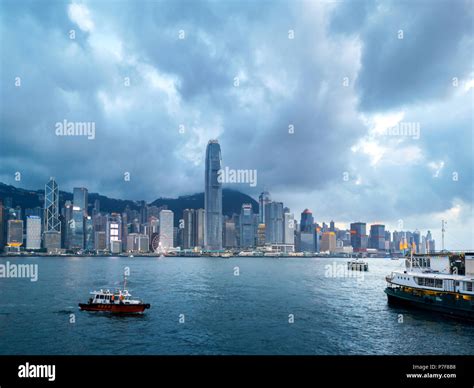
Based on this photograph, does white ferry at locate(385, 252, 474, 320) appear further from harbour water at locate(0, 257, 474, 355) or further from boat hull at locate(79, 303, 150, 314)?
boat hull at locate(79, 303, 150, 314)

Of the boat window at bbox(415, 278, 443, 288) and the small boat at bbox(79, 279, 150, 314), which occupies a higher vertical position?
the boat window at bbox(415, 278, 443, 288)

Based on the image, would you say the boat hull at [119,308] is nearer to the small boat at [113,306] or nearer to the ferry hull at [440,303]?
the small boat at [113,306]

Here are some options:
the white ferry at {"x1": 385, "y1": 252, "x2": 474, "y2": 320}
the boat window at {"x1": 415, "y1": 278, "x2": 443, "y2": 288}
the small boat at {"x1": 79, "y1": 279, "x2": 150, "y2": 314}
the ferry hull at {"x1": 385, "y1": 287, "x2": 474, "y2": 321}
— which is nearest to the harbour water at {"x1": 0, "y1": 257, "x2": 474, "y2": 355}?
the ferry hull at {"x1": 385, "y1": 287, "x2": 474, "y2": 321}

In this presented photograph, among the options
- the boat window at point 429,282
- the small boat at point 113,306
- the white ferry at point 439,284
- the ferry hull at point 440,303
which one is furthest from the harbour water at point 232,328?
the boat window at point 429,282

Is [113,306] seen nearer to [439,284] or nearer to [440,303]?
[440,303]
